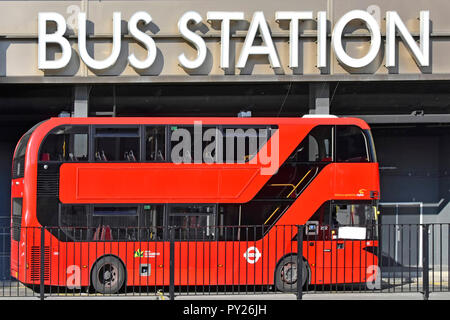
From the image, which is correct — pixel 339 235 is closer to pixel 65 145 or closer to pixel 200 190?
pixel 200 190

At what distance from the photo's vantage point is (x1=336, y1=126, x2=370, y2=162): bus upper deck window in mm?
17750

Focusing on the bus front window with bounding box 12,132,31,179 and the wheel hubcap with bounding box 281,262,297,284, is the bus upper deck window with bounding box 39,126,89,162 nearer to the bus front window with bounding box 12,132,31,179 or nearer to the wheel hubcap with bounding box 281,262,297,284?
the bus front window with bounding box 12,132,31,179

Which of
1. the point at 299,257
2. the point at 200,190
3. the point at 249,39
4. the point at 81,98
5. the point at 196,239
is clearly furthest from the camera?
the point at 81,98

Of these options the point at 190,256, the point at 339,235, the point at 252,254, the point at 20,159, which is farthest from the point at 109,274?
the point at 339,235

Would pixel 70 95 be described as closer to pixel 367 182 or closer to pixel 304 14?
pixel 304 14

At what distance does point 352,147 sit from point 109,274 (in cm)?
591

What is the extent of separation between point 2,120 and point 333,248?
11.4 m

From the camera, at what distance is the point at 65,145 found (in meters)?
17.4

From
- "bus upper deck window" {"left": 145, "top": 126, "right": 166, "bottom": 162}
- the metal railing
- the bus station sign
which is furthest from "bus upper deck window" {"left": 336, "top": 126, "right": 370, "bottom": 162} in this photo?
"bus upper deck window" {"left": 145, "top": 126, "right": 166, "bottom": 162}

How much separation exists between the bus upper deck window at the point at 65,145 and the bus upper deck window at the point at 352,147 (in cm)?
548

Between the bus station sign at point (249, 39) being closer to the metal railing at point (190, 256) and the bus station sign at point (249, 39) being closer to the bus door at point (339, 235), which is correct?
the bus door at point (339, 235)

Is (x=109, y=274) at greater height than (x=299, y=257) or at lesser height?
lesser

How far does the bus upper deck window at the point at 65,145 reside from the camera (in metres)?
17.4

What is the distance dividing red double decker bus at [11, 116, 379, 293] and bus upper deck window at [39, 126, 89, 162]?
2 cm
